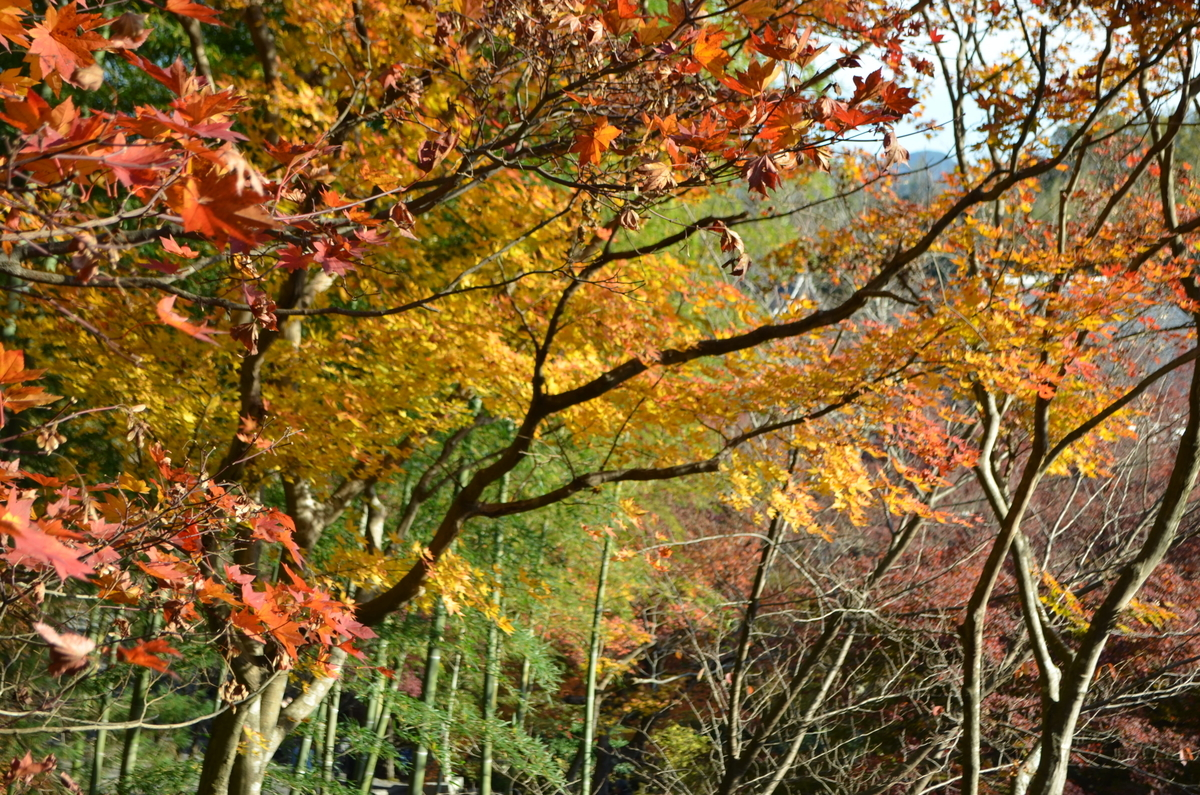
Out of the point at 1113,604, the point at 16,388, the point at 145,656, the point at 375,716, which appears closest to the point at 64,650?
the point at 145,656

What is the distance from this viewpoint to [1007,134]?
4711 mm

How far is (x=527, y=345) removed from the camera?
6.60 metres

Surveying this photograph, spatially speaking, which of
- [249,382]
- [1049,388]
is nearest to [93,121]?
[249,382]

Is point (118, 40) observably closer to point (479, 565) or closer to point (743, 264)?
point (743, 264)

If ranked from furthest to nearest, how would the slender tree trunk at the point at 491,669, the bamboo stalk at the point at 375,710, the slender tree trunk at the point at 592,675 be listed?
the slender tree trunk at the point at 592,675, the slender tree trunk at the point at 491,669, the bamboo stalk at the point at 375,710

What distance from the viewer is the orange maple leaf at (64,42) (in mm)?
1235

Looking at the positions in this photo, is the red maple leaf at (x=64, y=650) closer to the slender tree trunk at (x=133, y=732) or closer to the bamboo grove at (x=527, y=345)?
the bamboo grove at (x=527, y=345)

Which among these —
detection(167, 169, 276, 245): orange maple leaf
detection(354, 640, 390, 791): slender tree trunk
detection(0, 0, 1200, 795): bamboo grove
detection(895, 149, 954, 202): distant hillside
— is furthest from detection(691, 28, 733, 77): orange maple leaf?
detection(354, 640, 390, 791): slender tree trunk

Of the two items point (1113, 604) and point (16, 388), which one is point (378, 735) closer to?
point (1113, 604)

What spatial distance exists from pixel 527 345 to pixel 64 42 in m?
5.34

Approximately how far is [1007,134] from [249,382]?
4434 mm

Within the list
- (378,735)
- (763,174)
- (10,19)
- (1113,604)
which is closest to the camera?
(10,19)

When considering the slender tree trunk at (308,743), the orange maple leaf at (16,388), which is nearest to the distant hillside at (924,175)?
the orange maple leaf at (16,388)

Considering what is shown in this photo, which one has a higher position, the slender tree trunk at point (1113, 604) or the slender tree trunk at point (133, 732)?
the slender tree trunk at point (1113, 604)
